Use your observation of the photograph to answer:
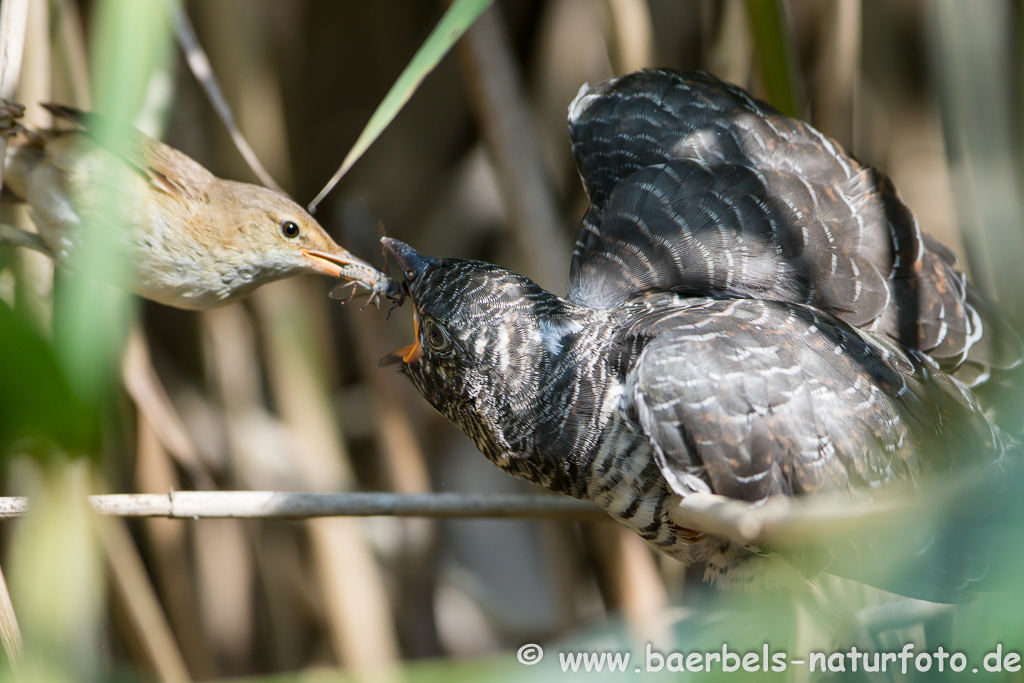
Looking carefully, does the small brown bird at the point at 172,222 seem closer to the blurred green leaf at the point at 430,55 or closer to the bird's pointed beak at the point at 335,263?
the bird's pointed beak at the point at 335,263

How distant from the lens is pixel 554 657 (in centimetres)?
74

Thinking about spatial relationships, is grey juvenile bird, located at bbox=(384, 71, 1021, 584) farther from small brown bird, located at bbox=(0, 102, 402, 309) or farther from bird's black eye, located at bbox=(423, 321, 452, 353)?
small brown bird, located at bbox=(0, 102, 402, 309)

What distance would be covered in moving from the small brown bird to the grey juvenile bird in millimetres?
160

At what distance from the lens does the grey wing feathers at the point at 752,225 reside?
1.24 meters

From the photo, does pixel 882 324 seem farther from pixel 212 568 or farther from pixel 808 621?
pixel 212 568

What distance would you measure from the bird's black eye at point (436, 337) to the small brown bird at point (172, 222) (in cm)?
14

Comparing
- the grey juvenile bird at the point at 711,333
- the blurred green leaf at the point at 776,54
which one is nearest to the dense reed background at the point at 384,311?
the blurred green leaf at the point at 776,54

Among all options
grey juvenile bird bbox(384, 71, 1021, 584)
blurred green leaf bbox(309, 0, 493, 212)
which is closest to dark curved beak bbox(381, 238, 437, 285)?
grey juvenile bird bbox(384, 71, 1021, 584)

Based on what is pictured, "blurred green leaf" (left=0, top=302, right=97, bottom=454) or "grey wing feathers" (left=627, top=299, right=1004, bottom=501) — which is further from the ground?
"blurred green leaf" (left=0, top=302, right=97, bottom=454)

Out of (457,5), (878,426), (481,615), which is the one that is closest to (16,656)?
(457,5)

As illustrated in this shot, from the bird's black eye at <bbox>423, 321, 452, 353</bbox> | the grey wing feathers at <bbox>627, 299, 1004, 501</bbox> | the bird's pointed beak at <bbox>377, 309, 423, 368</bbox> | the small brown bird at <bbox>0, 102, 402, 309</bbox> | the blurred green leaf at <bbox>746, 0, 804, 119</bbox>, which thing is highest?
the blurred green leaf at <bbox>746, 0, 804, 119</bbox>

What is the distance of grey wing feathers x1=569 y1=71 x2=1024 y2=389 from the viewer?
124 cm

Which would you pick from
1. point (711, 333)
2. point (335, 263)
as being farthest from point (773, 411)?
point (335, 263)

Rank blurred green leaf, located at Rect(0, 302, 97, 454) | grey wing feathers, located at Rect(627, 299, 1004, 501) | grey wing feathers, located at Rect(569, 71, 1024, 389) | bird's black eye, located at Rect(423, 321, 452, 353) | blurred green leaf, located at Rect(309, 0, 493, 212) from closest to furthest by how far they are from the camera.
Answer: blurred green leaf, located at Rect(0, 302, 97, 454)
blurred green leaf, located at Rect(309, 0, 493, 212)
grey wing feathers, located at Rect(627, 299, 1004, 501)
bird's black eye, located at Rect(423, 321, 452, 353)
grey wing feathers, located at Rect(569, 71, 1024, 389)
